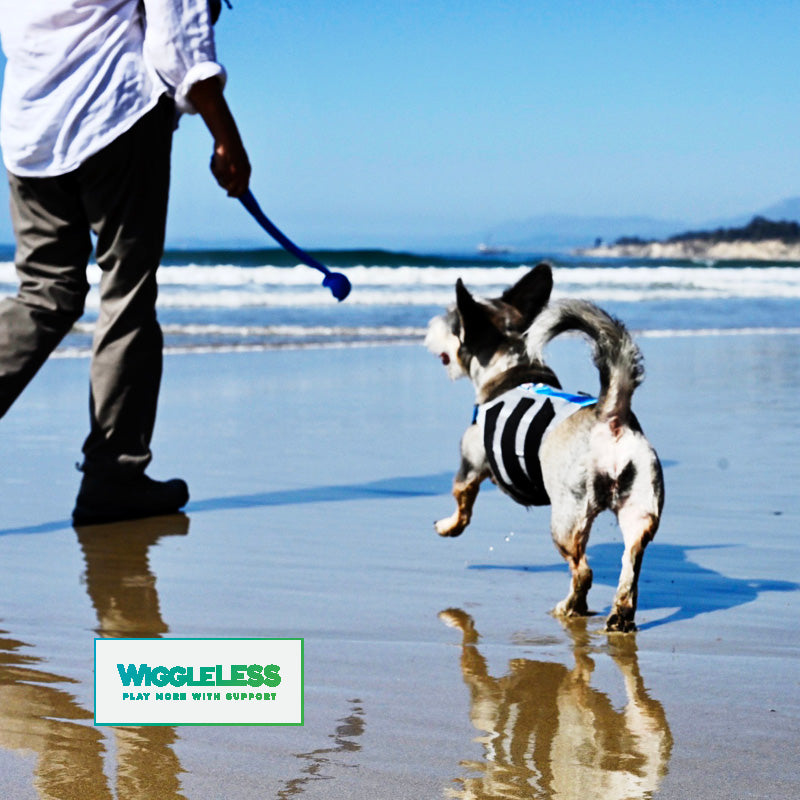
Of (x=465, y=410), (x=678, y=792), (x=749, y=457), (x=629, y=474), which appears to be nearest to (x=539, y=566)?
(x=629, y=474)

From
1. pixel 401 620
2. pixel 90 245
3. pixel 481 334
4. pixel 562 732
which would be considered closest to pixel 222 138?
pixel 90 245

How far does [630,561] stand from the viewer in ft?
9.65

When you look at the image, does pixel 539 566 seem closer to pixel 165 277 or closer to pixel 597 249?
pixel 165 277

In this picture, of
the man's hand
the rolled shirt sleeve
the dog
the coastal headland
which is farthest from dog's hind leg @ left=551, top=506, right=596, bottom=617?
the coastal headland

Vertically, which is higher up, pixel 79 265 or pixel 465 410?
pixel 79 265

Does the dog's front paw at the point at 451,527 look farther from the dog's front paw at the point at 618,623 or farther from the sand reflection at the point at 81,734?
the sand reflection at the point at 81,734

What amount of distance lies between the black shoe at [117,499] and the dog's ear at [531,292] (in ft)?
4.56

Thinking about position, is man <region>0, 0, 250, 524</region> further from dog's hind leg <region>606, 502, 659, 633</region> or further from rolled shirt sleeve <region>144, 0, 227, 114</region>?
dog's hind leg <region>606, 502, 659, 633</region>

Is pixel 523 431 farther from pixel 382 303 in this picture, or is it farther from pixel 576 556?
pixel 382 303

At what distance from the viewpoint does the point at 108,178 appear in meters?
3.74

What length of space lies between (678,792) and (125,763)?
88 cm

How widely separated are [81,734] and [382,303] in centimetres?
1593

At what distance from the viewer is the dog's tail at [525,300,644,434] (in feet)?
9.76

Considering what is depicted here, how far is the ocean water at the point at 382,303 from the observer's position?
12.8m
